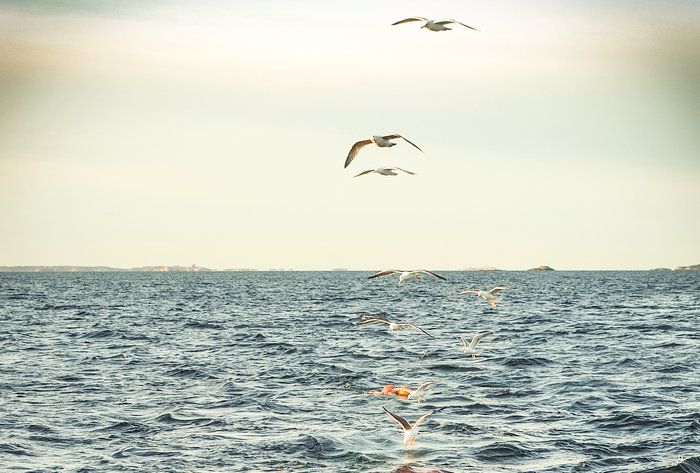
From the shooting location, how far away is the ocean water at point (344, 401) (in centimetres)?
1684

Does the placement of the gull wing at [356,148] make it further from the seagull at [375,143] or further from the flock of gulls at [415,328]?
the flock of gulls at [415,328]

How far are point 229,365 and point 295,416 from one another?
406 inches

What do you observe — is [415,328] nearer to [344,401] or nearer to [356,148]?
[344,401]

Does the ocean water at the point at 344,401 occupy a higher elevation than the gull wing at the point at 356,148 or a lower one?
lower

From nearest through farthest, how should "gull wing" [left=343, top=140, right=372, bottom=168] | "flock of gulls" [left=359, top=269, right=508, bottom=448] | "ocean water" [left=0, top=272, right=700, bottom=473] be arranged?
"gull wing" [left=343, top=140, right=372, bottom=168] < "flock of gulls" [left=359, top=269, right=508, bottom=448] < "ocean water" [left=0, top=272, right=700, bottom=473]

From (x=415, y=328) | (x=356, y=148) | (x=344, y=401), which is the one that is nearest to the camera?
(x=356, y=148)

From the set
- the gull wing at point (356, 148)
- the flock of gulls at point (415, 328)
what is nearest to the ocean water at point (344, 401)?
the flock of gulls at point (415, 328)

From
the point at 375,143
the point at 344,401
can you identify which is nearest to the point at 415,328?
the point at 344,401

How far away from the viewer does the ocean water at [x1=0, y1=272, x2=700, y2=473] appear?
16844 mm

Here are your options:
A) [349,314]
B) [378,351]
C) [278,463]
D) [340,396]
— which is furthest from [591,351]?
[349,314]

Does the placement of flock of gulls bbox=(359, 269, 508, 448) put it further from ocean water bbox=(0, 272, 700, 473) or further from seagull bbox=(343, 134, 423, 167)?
seagull bbox=(343, 134, 423, 167)

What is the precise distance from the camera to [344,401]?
23000mm

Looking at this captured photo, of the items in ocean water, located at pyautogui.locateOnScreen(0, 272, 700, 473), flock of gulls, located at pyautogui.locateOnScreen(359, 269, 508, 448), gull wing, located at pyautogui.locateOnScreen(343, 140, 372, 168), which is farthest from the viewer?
ocean water, located at pyautogui.locateOnScreen(0, 272, 700, 473)

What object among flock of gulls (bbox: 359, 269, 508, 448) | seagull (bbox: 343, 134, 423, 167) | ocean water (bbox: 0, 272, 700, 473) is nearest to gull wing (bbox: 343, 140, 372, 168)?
seagull (bbox: 343, 134, 423, 167)
